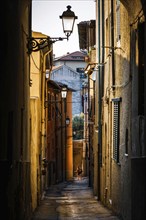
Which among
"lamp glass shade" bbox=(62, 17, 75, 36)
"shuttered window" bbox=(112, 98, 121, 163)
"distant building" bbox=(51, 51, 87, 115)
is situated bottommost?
"shuttered window" bbox=(112, 98, 121, 163)

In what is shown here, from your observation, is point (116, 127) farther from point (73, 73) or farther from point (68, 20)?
point (73, 73)

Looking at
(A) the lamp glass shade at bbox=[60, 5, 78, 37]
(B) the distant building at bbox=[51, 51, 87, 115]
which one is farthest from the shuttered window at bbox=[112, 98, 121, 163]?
(B) the distant building at bbox=[51, 51, 87, 115]

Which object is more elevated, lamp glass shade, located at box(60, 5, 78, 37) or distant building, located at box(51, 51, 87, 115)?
distant building, located at box(51, 51, 87, 115)

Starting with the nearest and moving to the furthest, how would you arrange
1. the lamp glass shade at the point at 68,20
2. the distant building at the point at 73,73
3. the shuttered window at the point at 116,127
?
the lamp glass shade at the point at 68,20 < the shuttered window at the point at 116,127 < the distant building at the point at 73,73

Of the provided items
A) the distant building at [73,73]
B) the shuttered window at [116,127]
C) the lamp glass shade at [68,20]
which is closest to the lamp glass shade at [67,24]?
the lamp glass shade at [68,20]

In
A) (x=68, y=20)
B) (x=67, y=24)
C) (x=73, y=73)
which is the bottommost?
(x=67, y=24)

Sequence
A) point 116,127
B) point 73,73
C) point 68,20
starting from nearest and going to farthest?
point 68,20 < point 116,127 < point 73,73

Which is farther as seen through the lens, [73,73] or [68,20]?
[73,73]

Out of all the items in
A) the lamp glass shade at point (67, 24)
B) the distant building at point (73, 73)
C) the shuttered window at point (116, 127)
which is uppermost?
the distant building at point (73, 73)

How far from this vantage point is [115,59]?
1806 centimetres

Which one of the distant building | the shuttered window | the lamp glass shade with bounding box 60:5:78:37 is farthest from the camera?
the distant building

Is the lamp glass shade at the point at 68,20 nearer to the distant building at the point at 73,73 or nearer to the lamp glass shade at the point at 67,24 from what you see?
the lamp glass shade at the point at 67,24

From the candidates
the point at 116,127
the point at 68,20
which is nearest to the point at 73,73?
the point at 116,127

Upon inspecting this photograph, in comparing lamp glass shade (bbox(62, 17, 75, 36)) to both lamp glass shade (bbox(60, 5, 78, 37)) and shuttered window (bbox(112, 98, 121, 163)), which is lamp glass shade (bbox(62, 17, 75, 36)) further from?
shuttered window (bbox(112, 98, 121, 163))
